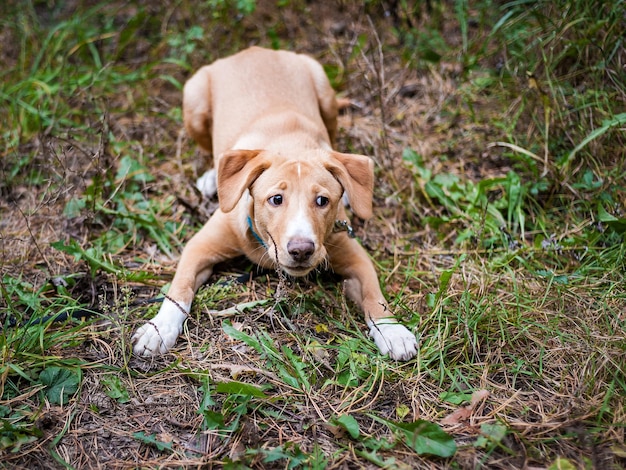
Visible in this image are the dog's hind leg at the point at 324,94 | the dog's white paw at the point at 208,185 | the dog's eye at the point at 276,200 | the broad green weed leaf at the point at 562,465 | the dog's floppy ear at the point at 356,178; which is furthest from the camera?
the dog's hind leg at the point at 324,94

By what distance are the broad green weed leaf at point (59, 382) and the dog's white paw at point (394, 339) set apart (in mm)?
1622

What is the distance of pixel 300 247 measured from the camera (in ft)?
10.0

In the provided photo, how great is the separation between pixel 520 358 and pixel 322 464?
4.26 ft

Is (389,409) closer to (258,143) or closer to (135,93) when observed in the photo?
(258,143)

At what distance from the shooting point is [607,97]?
434cm

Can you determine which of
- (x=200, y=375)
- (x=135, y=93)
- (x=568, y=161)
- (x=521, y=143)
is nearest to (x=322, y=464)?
(x=200, y=375)

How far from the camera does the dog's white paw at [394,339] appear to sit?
318 cm

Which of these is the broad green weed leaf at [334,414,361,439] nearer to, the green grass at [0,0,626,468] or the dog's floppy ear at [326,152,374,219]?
the green grass at [0,0,626,468]

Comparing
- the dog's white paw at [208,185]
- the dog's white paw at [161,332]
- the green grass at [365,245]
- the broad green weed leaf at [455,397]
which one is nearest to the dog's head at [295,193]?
the green grass at [365,245]

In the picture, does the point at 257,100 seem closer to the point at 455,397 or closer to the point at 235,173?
the point at 235,173

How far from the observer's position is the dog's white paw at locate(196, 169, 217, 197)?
4.54m

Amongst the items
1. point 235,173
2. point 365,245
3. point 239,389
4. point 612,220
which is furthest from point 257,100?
point 612,220

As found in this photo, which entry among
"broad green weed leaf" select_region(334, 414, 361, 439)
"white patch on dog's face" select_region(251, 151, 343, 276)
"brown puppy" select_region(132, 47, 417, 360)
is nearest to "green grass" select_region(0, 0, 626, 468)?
"broad green weed leaf" select_region(334, 414, 361, 439)

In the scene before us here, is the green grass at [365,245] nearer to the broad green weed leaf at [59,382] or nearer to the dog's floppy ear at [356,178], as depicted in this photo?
the broad green weed leaf at [59,382]
